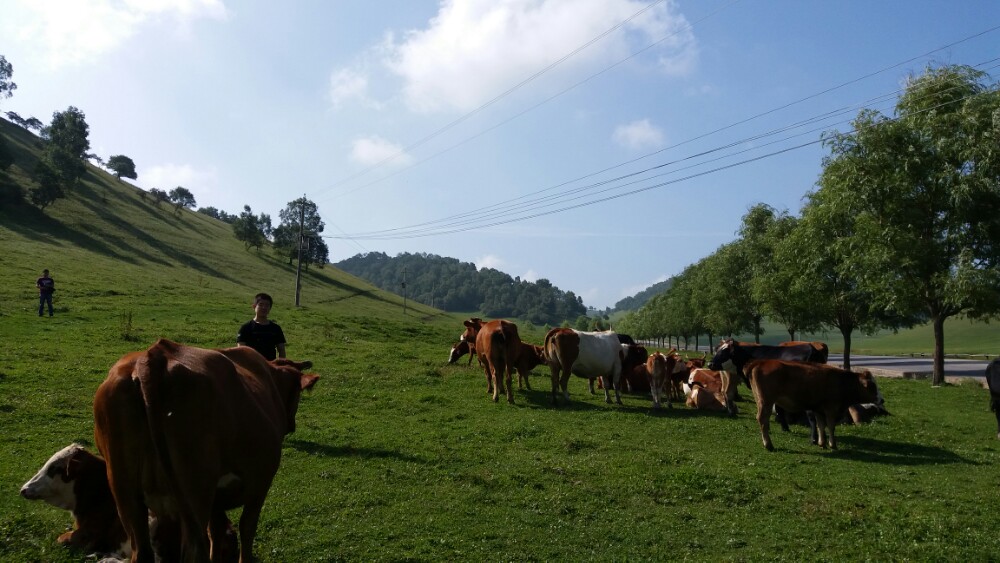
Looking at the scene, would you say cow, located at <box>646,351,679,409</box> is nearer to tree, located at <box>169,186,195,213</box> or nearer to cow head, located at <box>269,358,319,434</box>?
cow head, located at <box>269,358,319,434</box>

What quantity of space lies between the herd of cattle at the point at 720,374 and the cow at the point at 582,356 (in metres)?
0.03

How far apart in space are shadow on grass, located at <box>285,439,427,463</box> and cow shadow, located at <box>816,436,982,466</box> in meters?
7.87

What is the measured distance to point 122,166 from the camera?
132250 millimetres

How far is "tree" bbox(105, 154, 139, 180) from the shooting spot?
132 metres

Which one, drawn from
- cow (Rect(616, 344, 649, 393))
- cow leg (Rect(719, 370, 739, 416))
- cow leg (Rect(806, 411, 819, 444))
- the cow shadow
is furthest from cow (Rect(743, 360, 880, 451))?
cow (Rect(616, 344, 649, 393))

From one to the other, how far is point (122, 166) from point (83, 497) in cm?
14878

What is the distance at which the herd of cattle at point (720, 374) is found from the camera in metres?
12.5

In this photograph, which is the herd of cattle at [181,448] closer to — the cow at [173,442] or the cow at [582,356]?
the cow at [173,442]

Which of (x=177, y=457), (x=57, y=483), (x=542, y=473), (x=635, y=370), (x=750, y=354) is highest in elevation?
(x=750, y=354)

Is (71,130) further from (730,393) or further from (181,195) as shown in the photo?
(730,393)

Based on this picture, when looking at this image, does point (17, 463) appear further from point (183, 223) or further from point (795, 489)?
point (183, 223)

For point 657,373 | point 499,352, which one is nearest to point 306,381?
point 499,352

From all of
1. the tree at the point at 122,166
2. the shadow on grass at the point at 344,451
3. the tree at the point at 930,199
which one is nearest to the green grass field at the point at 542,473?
the shadow on grass at the point at 344,451

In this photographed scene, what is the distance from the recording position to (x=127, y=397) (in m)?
4.38
